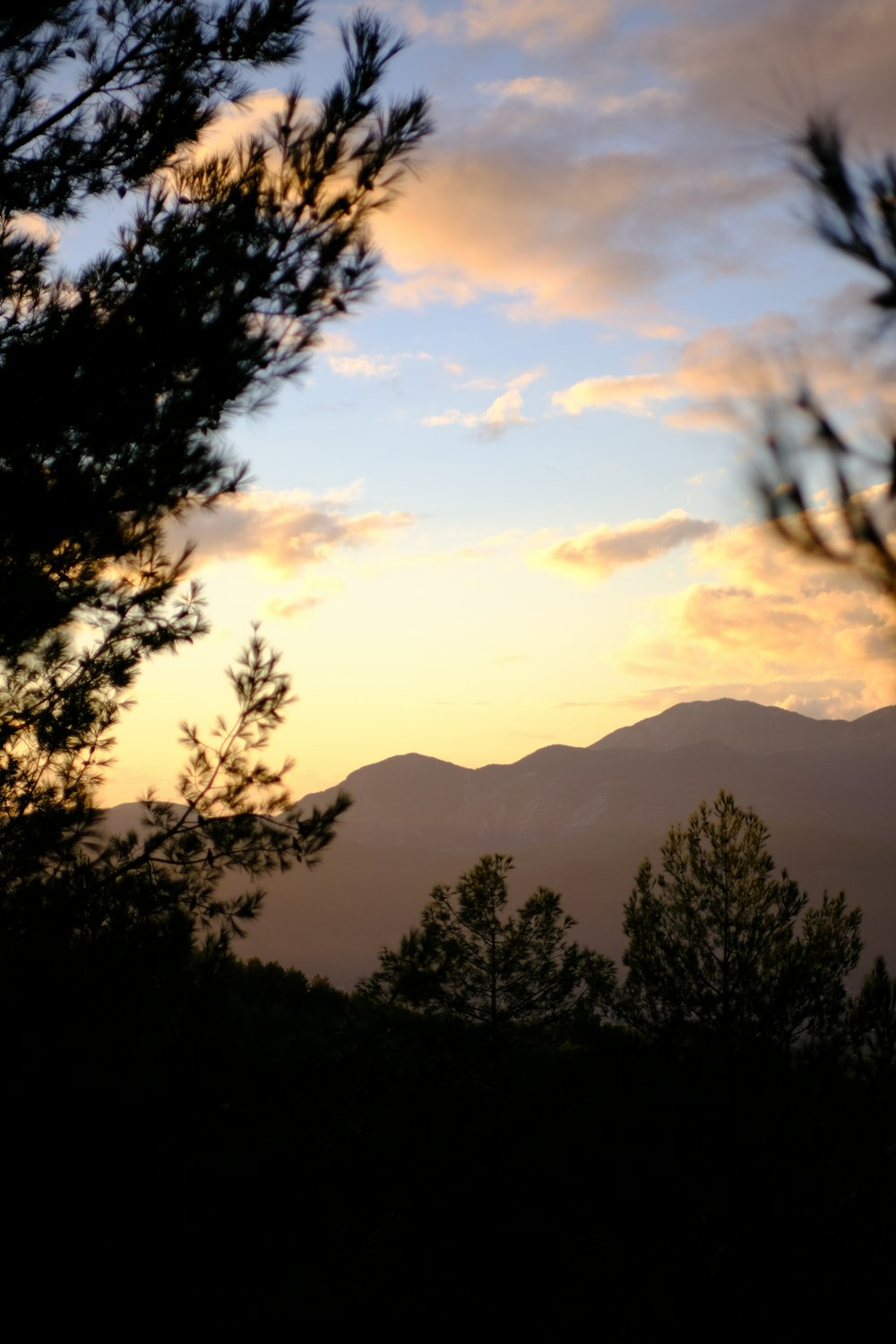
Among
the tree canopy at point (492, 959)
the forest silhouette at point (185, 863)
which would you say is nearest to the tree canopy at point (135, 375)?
the forest silhouette at point (185, 863)

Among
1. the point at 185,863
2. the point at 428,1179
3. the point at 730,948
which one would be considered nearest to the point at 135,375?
the point at 185,863

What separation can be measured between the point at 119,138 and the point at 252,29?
1273 mm

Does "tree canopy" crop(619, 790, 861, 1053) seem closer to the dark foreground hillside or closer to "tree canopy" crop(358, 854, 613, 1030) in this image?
the dark foreground hillside

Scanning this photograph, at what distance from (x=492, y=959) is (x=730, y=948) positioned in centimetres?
426

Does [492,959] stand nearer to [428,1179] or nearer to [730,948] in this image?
[428,1179]

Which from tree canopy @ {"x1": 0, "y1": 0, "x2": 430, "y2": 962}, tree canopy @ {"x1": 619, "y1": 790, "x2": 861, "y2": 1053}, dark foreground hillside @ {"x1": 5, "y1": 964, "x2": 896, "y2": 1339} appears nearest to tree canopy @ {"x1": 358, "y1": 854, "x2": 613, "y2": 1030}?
dark foreground hillside @ {"x1": 5, "y1": 964, "x2": 896, "y2": 1339}

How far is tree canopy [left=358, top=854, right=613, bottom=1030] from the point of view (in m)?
13.3

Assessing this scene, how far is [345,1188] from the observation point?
403 inches

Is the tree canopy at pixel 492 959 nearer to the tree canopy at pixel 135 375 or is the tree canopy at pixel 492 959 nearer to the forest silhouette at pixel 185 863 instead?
the forest silhouette at pixel 185 863

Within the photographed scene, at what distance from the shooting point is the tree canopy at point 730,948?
13.9 m

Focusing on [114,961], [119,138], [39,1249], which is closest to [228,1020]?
[114,961]

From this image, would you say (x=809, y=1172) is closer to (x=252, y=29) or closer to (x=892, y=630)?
(x=892, y=630)

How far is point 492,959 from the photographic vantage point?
1359cm

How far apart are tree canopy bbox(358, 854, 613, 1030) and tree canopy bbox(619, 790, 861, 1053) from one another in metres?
2.04
